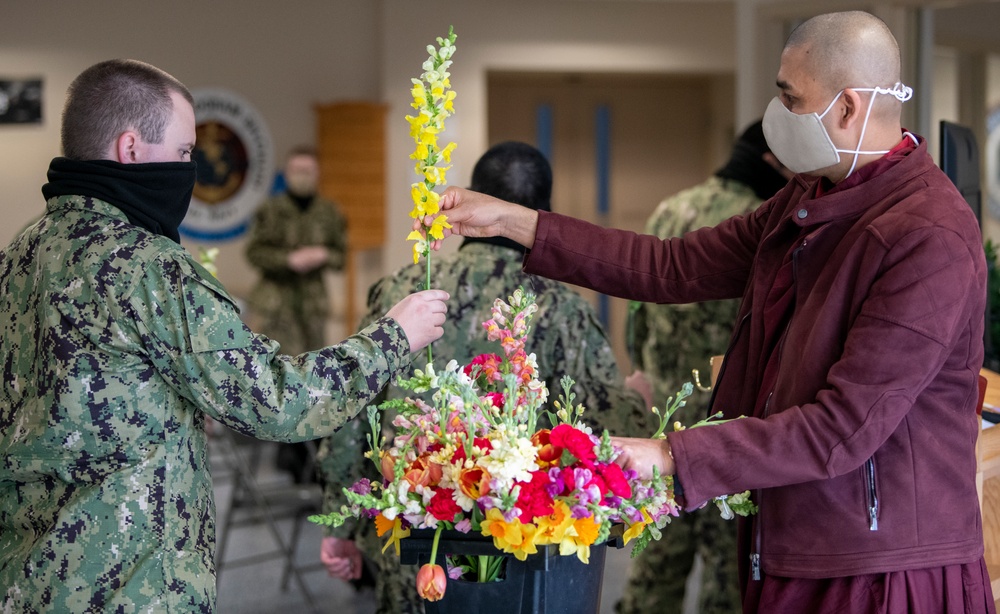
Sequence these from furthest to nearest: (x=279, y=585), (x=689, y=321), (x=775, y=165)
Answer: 1. (x=279, y=585)
2. (x=689, y=321)
3. (x=775, y=165)

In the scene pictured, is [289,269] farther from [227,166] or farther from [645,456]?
[645,456]

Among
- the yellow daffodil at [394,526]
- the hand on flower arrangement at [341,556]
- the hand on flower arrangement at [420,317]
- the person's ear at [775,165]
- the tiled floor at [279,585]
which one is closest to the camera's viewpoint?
Answer: the yellow daffodil at [394,526]

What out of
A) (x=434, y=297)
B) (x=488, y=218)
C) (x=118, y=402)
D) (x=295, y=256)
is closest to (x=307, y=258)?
(x=295, y=256)

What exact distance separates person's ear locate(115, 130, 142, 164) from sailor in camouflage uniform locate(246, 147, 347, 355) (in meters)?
4.28

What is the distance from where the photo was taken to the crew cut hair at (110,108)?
5.61 feet

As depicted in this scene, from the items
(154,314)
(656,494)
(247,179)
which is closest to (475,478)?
(656,494)

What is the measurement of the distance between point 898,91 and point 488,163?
3.23 feet

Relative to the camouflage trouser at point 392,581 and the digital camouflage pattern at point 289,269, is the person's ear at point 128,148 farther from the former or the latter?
the digital camouflage pattern at point 289,269

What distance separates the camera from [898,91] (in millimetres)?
1645

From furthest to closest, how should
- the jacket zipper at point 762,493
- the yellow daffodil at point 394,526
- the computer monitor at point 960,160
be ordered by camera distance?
the computer monitor at point 960,160 → the jacket zipper at point 762,493 → the yellow daffodil at point 394,526

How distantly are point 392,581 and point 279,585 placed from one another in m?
2.15

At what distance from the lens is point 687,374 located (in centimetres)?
339

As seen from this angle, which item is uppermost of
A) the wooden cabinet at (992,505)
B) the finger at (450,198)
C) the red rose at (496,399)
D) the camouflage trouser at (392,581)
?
the finger at (450,198)

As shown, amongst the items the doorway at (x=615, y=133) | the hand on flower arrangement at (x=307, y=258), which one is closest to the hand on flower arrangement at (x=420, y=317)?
the hand on flower arrangement at (x=307, y=258)
